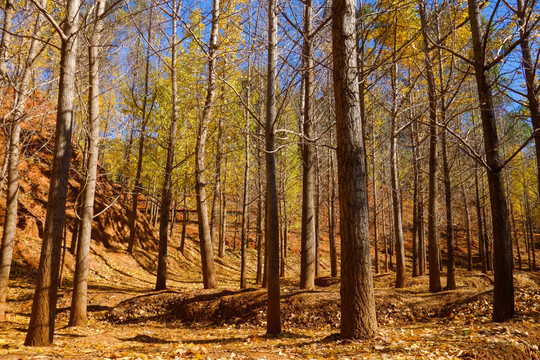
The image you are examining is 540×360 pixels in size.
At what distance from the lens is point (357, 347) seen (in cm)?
414

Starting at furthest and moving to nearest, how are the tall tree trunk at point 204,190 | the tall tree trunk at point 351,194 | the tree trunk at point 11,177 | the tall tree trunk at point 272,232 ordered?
the tall tree trunk at point 204,190
the tree trunk at point 11,177
the tall tree trunk at point 272,232
the tall tree trunk at point 351,194

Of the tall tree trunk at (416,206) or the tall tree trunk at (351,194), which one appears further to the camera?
the tall tree trunk at (416,206)

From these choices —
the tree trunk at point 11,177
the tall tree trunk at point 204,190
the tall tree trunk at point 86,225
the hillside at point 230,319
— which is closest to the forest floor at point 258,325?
the hillside at point 230,319

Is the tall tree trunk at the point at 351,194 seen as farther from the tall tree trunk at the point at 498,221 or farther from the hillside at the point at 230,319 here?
the tall tree trunk at the point at 498,221

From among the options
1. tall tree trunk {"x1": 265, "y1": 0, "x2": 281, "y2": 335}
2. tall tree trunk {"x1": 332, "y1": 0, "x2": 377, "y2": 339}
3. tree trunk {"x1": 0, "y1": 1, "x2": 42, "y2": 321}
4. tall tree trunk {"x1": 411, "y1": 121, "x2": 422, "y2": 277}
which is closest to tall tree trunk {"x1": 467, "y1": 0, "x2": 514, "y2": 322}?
tall tree trunk {"x1": 332, "y1": 0, "x2": 377, "y2": 339}

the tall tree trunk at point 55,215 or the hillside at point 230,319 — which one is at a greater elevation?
the tall tree trunk at point 55,215

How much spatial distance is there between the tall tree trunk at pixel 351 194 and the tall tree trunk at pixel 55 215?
4.03 m

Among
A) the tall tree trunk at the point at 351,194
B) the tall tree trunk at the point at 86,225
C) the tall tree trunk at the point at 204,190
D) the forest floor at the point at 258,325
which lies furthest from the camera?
the tall tree trunk at the point at 204,190

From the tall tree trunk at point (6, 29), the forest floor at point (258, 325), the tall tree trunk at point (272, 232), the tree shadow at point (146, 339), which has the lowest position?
the tree shadow at point (146, 339)

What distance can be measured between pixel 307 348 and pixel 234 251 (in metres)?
21.2

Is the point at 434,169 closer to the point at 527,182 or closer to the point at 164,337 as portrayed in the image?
the point at 164,337

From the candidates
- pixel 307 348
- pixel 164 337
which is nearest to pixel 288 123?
pixel 164 337

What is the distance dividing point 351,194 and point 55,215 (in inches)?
165

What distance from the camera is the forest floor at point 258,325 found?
13.3ft
